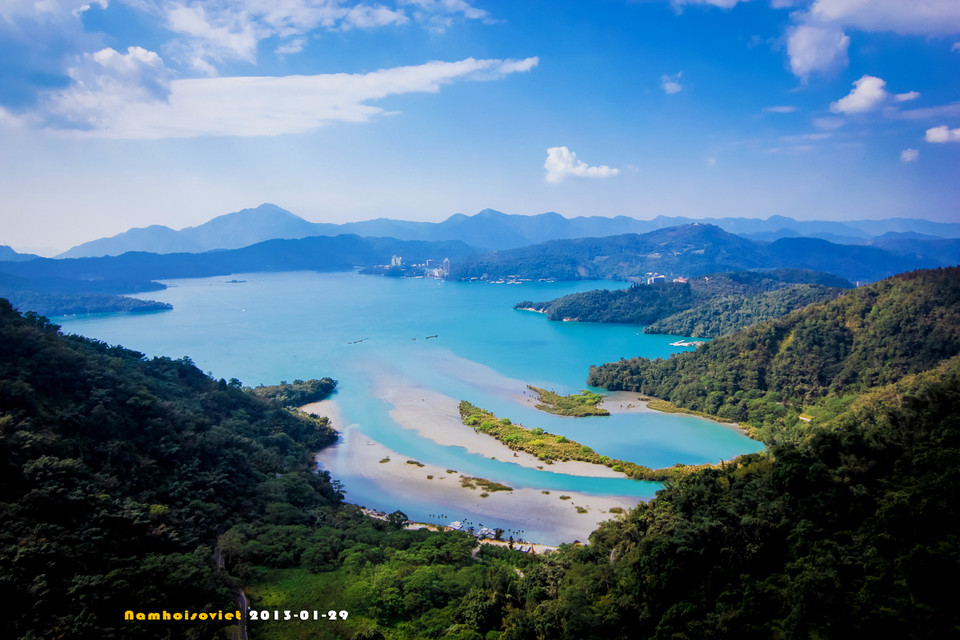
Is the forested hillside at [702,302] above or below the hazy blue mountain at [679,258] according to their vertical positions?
below

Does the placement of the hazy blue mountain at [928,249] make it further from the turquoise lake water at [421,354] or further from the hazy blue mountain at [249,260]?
the hazy blue mountain at [249,260]

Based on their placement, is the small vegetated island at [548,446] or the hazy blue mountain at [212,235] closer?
the small vegetated island at [548,446]

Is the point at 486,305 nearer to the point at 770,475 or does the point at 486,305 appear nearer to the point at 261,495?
the point at 261,495

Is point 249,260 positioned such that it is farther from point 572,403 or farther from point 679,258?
point 572,403

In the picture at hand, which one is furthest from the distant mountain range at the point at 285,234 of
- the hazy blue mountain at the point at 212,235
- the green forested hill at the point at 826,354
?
the green forested hill at the point at 826,354

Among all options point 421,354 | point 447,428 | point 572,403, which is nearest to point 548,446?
point 447,428

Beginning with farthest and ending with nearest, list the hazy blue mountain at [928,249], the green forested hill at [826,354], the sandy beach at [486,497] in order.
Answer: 1. the hazy blue mountain at [928,249]
2. the green forested hill at [826,354]
3. the sandy beach at [486,497]

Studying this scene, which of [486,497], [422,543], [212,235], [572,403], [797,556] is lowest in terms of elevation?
[486,497]
